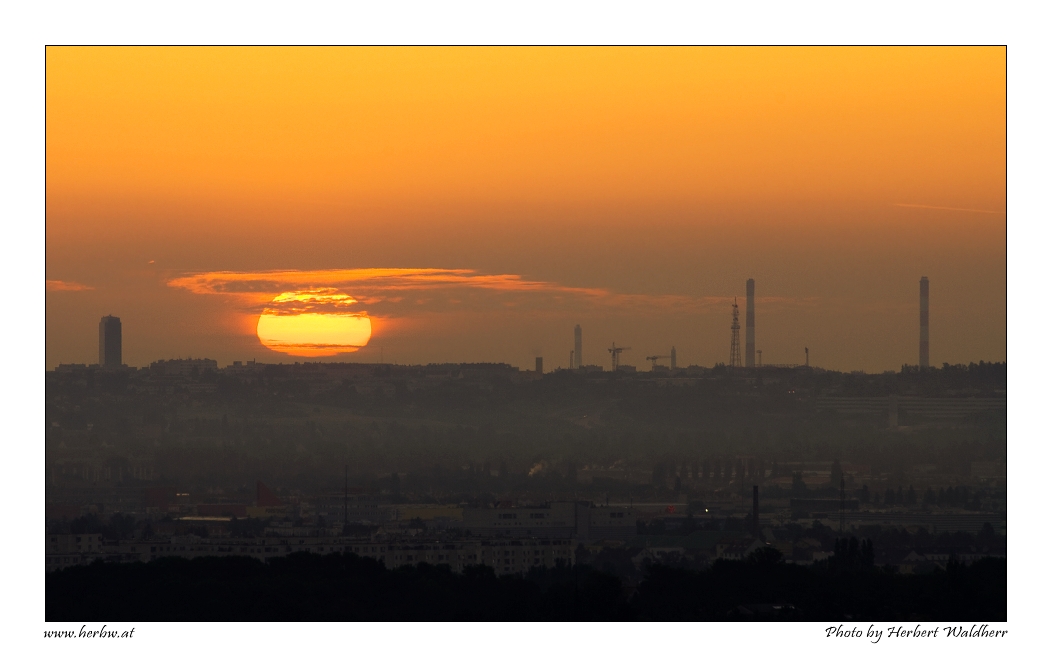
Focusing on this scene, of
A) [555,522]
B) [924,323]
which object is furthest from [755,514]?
[924,323]

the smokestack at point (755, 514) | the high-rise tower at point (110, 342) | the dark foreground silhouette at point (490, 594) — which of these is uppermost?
the high-rise tower at point (110, 342)

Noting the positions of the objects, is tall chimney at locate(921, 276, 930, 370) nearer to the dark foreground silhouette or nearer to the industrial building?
the industrial building

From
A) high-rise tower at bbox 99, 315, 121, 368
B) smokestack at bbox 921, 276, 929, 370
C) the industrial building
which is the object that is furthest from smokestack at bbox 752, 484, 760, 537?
high-rise tower at bbox 99, 315, 121, 368

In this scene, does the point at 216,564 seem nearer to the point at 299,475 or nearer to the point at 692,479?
the point at 299,475

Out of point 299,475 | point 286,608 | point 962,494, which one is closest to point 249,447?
point 299,475

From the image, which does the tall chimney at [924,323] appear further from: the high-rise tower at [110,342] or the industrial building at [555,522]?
the high-rise tower at [110,342]

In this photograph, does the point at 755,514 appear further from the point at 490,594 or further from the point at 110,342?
the point at 490,594

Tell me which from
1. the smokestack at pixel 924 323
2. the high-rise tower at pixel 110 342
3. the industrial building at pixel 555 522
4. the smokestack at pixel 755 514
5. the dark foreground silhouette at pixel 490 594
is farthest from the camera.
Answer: the smokestack at pixel 924 323

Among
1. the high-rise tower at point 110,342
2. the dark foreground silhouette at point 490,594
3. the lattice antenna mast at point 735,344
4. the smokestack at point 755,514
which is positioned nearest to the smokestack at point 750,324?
the lattice antenna mast at point 735,344
